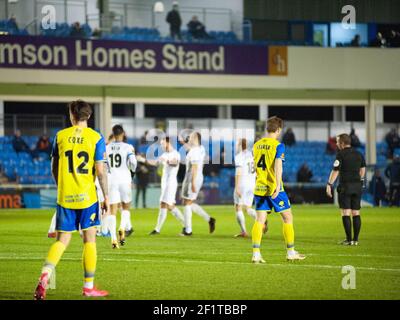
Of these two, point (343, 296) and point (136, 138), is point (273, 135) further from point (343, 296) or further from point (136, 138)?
point (136, 138)

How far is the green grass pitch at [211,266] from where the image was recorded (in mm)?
10664

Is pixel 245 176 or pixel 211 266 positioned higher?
pixel 245 176

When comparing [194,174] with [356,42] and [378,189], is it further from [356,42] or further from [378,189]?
[356,42]

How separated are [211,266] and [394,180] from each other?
76.8ft

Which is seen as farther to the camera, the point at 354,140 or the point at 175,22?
the point at 354,140

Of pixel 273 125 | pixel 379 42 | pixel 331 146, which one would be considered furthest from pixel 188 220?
pixel 379 42

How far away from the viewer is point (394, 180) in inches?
1404

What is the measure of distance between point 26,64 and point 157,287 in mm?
24047

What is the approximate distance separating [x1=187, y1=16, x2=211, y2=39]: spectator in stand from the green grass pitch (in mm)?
15902

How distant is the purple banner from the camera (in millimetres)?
33656

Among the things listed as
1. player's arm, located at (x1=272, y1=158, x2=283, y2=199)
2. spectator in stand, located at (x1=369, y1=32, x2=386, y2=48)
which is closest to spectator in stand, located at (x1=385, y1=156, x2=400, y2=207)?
spectator in stand, located at (x1=369, y1=32, x2=386, y2=48)

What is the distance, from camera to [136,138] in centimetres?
3709

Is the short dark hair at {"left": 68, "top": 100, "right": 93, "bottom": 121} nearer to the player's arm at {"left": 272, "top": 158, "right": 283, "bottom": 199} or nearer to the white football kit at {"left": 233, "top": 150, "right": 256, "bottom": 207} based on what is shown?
the player's arm at {"left": 272, "top": 158, "right": 283, "bottom": 199}
